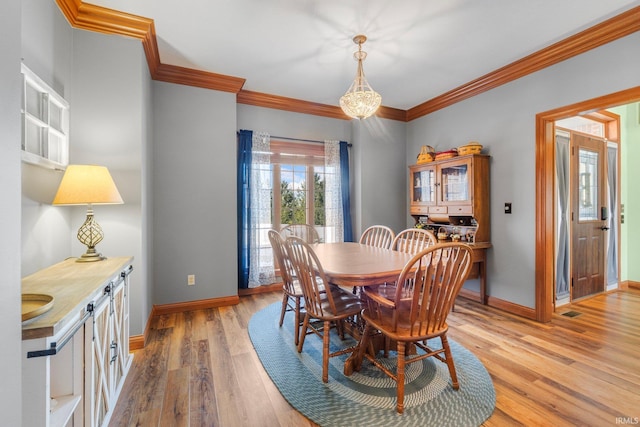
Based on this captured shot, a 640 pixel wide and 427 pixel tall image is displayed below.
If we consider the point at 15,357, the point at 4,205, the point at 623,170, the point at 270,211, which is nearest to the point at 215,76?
the point at 270,211

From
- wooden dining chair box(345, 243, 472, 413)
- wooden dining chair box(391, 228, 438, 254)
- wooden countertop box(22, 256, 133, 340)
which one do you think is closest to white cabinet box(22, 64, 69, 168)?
wooden countertop box(22, 256, 133, 340)

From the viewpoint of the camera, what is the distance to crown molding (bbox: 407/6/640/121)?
2.27 meters

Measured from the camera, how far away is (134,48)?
239 cm

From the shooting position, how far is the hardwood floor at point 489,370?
1.63 meters

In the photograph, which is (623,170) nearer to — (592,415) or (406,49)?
(406,49)

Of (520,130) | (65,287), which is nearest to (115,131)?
(65,287)

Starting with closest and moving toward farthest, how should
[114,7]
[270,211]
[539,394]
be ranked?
1. [539,394]
2. [114,7]
3. [270,211]

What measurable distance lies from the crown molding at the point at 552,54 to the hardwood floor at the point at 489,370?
8.34ft

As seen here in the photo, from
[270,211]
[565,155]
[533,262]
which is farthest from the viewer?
[270,211]

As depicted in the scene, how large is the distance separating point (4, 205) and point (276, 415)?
5.16 ft

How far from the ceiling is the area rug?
2.66 meters

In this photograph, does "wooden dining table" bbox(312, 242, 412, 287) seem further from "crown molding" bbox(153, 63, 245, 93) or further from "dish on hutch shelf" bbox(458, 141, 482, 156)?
"crown molding" bbox(153, 63, 245, 93)

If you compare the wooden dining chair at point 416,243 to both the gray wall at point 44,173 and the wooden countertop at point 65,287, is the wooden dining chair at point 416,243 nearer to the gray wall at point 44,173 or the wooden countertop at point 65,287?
the wooden countertop at point 65,287

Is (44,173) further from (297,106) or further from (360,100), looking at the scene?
(297,106)
